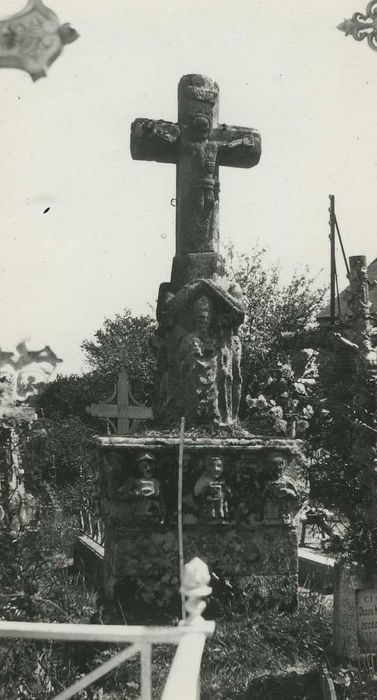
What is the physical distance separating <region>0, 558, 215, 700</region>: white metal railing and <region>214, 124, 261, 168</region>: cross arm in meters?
5.00

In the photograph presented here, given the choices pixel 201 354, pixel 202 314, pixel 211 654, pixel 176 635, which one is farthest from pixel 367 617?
pixel 176 635

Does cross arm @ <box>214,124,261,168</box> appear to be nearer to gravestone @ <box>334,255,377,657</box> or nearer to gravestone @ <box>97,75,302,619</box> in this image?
gravestone @ <box>97,75,302,619</box>

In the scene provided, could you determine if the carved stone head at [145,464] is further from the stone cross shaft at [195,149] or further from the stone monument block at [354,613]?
the stone cross shaft at [195,149]

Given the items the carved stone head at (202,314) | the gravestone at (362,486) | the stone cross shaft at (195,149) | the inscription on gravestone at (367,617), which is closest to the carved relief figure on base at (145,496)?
the carved stone head at (202,314)

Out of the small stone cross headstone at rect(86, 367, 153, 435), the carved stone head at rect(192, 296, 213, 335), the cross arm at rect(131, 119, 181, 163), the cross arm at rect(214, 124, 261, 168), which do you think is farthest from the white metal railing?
the small stone cross headstone at rect(86, 367, 153, 435)

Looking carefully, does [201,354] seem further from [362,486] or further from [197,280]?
[362,486]

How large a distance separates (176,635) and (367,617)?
115 inches

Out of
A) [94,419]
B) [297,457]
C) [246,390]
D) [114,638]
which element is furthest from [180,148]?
[94,419]

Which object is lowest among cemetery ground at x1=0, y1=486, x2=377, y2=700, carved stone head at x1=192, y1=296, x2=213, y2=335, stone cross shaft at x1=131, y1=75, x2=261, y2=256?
cemetery ground at x1=0, y1=486, x2=377, y2=700

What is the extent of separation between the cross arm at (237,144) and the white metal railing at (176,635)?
500 cm

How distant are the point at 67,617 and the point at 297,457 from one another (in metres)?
2.25

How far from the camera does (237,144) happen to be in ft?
21.9

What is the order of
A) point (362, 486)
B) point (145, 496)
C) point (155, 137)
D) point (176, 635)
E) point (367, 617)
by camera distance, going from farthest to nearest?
point (155, 137), point (145, 496), point (362, 486), point (367, 617), point (176, 635)

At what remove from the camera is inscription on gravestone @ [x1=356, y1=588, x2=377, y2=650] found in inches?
185
